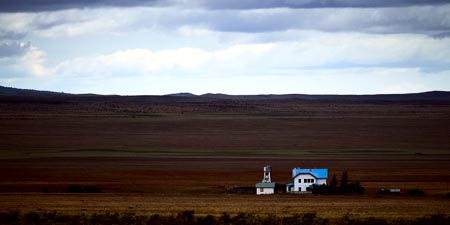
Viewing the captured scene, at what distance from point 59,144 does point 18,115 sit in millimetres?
55957

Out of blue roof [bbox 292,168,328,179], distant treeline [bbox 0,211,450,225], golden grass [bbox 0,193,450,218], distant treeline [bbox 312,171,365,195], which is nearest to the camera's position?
distant treeline [bbox 0,211,450,225]

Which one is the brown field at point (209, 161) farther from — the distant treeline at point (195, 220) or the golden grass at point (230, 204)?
the distant treeline at point (195, 220)

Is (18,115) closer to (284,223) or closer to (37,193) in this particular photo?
(37,193)

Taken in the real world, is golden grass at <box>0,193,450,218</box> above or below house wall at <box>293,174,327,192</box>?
below

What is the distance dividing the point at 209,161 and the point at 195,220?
40282 mm

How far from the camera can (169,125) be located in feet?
401

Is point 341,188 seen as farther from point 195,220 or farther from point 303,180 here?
point 195,220

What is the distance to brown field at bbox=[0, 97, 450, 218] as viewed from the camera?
43.6 metres

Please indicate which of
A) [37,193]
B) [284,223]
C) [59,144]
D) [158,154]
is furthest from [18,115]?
[284,223]

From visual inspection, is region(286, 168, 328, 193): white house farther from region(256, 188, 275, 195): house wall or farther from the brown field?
the brown field

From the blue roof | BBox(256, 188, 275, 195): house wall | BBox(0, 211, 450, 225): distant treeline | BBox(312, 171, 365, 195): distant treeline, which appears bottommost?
BBox(0, 211, 450, 225): distant treeline

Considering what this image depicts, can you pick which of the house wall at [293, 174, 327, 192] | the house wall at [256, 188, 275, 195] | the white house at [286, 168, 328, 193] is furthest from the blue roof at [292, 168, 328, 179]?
the house wall at [256, 188, 275, 195]

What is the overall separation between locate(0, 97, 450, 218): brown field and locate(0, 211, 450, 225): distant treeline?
2.47 meters

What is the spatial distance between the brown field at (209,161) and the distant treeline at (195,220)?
2.47 meters
